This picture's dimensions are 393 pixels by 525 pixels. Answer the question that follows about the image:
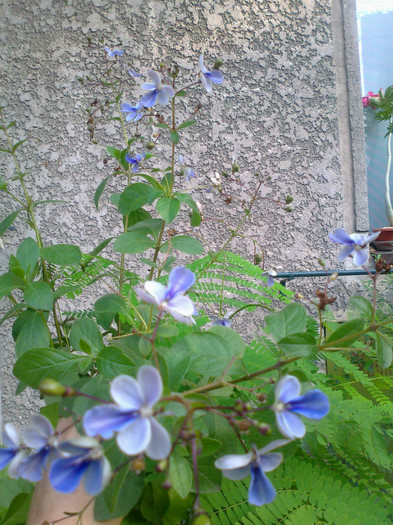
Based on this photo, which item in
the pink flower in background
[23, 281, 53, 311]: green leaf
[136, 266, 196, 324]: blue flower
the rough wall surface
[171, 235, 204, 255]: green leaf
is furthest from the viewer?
the pink flower in background

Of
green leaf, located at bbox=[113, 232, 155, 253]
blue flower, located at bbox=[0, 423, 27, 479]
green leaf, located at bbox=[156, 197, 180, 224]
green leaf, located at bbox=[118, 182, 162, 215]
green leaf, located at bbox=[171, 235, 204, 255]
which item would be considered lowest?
blue flower, located at bbox=[0, 423, 27, 479]

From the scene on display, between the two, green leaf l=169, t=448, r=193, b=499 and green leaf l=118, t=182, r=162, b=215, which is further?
green leaf l=118, t=182, r=162, b=215

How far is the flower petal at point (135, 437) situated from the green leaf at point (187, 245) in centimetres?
33

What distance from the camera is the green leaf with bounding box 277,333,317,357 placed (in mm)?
309

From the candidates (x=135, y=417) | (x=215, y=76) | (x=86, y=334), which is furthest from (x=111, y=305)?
(x=215, y=76)

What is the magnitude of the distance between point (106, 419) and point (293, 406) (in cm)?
12

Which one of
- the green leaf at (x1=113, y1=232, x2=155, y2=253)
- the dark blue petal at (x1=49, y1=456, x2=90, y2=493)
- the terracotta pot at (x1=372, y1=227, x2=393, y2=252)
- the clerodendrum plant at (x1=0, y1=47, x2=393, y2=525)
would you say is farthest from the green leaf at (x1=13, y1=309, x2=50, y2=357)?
the terracotta pot at (x1=372, y1=227, x2=393, y2=252)

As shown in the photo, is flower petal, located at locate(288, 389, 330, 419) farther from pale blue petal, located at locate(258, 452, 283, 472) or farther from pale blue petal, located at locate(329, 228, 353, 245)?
pale blue petal, located at locate(329, 228, 353, 245)

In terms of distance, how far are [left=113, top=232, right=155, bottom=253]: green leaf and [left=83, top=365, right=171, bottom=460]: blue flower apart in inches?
11.7

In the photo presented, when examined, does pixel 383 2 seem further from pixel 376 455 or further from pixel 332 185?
pixel 376 455

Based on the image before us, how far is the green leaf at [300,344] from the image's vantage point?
0.31 m

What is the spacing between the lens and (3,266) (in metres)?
1.68

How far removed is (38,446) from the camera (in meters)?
0.23

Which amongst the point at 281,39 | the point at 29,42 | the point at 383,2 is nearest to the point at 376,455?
the point at 281,39
